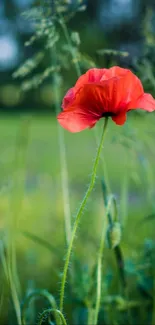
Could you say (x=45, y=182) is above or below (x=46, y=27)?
below

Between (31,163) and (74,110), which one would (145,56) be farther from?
(31,163)

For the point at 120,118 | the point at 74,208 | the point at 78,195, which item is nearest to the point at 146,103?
the point at 120,118

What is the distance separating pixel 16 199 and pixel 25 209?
2159 mm

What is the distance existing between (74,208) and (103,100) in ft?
7.65

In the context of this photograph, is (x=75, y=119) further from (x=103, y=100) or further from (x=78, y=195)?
(x=78, y=195)

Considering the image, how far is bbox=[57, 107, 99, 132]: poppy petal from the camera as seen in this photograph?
2.23 ft

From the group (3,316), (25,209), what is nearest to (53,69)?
(3,316)

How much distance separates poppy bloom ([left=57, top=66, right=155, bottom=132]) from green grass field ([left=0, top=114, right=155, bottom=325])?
0.16 ft

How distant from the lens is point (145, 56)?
49.3 inches

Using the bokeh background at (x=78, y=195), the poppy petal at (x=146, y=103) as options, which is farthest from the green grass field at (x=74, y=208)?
the poppy petal at (x=146, y=103)

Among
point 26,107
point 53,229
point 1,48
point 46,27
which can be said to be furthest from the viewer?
point 26,107

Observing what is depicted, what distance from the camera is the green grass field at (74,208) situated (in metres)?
0.85

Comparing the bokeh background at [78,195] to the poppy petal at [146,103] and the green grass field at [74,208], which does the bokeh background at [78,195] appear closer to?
the green grass field at [74,208]

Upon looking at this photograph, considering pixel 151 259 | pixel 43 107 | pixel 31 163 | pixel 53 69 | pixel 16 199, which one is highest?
pixel 53 69
